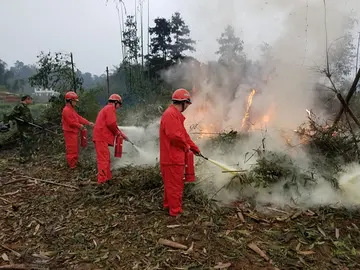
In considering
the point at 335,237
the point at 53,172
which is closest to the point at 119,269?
the point at 335,237

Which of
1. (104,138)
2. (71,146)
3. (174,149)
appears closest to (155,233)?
(174,149)

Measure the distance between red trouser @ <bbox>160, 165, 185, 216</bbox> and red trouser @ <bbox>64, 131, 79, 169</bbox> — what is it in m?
4.46

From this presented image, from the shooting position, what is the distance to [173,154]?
5.16 metres

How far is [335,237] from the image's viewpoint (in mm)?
4746

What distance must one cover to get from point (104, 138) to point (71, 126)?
2.08 meters

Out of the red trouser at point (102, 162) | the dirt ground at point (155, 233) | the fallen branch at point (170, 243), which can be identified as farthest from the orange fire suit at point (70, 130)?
the fallen branch at point (170, 243)

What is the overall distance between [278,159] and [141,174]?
2928 mm

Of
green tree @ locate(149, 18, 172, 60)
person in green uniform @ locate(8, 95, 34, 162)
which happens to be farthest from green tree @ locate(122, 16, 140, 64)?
person in green uniform @ locate(8, 95, 34, 162)

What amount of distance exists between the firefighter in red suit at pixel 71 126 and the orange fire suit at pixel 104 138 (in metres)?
1.77

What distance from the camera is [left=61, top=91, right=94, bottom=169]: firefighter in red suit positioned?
8664mm

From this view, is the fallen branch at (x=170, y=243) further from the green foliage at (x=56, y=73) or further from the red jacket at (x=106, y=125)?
the green foliage at (x=56, y=73)

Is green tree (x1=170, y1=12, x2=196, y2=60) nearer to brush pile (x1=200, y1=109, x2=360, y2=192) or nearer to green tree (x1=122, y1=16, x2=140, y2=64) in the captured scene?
green tree (x1=122, y1=16, x2=140, y2=64)

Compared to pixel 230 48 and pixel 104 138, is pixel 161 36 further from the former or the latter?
pixel 104 138

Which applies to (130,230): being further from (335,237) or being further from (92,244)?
(335,237)
